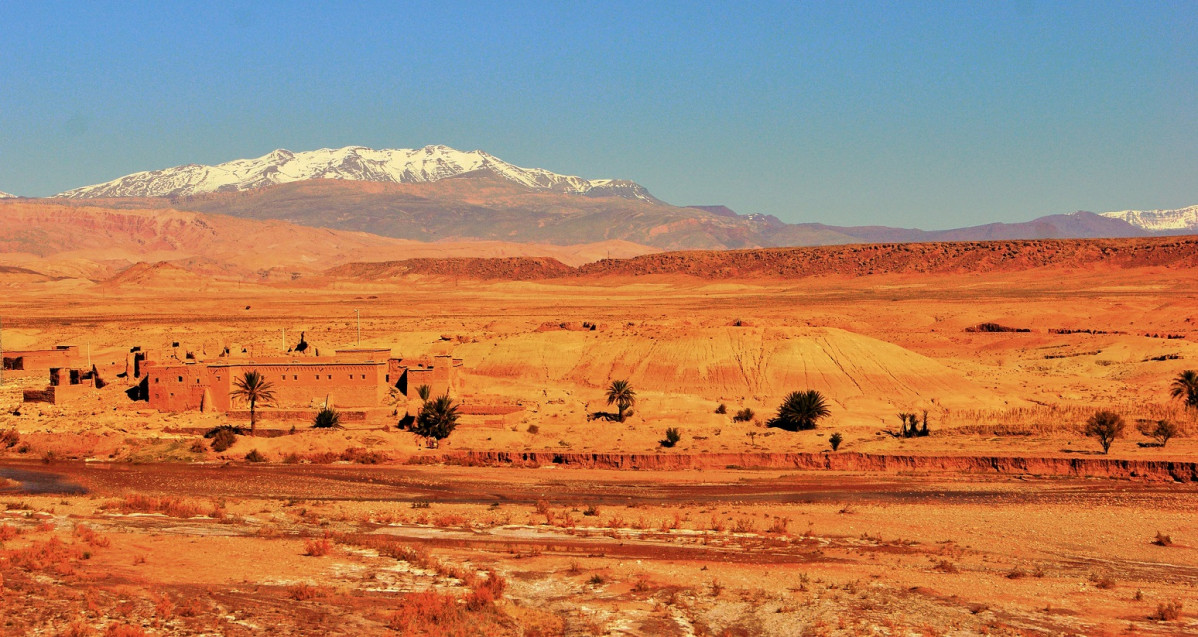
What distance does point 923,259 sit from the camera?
13862cm

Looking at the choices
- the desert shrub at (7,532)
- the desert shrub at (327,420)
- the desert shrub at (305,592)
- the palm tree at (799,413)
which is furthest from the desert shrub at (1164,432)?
the desert shrub at (7,532)

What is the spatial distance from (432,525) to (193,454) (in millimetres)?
14410

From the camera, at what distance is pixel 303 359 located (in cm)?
4256

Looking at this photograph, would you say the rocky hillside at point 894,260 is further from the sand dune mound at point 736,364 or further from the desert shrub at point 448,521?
the desert shrub at point 448,521

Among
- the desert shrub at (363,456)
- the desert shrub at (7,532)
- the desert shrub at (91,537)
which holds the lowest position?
the desert shrub at (363,456)

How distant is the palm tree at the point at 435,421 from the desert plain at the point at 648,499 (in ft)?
2.03

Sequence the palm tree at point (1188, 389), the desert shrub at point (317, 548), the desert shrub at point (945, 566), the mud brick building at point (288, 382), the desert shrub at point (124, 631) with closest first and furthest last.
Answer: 1. the desert shrub at point (124, 631)
2. the desert shrub at point (945, 566)
3. the desert shrub at point (317, 548)
4. the palm tree at point (1188, 389)
5. the mud brick building at point (288, 382)

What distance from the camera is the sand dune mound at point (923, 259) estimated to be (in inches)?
4852

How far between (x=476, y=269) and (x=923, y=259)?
7167 centimetres

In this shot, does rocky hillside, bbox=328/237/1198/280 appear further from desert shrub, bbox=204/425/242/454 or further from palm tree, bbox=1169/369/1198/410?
desert shrub, bbox=204/425/242/454

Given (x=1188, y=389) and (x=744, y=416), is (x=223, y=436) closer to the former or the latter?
(x=744, y=416)

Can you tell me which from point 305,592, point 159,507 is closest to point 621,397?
point 159,507

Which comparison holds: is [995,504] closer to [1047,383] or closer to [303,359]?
[1047,383]

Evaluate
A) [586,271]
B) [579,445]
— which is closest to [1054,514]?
[579,445]
